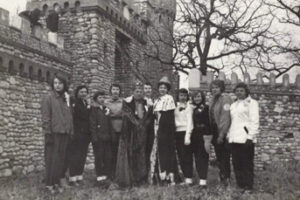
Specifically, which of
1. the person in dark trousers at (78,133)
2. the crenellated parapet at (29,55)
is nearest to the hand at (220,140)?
the person in dark trousers at (78,133)

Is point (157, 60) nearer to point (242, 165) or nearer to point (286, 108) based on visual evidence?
point (286, 108)

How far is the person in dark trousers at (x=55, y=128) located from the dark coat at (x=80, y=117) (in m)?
0.52

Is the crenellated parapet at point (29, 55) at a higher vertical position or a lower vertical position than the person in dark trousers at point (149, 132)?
higher

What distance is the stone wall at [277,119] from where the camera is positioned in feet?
37.4

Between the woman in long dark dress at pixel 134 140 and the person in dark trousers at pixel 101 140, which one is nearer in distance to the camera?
the woman in long dark dress at pixel 134 140

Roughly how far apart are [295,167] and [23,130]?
7764 mm

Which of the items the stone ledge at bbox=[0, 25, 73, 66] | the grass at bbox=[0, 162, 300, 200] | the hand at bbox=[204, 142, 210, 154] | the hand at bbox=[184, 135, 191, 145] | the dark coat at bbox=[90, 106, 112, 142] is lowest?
the grass at bbox=[0, 162, 300, 200]

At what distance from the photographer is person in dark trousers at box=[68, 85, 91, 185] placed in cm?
686

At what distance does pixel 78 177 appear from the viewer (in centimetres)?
699

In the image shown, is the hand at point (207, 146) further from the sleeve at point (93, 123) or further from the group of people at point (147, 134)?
the sleeve at point (93, 123)

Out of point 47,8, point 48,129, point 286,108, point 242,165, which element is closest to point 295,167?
point 286,108

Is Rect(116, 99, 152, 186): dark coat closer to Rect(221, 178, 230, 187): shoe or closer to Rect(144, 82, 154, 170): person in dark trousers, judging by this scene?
Rect(144, 82, 154, 170): person in dark trousers

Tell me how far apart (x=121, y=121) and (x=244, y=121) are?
2410mm

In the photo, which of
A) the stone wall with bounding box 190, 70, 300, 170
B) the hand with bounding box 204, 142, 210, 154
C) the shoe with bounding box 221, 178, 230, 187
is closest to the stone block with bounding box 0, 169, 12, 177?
the hand with bounding box 204, 142, 210, 154
